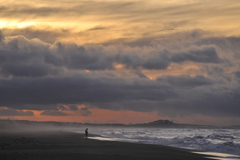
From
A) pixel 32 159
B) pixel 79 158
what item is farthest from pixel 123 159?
pixel 32 159

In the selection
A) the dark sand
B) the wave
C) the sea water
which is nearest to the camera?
the dark sand

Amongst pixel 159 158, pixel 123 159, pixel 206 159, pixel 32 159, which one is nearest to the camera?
pixel 32 159

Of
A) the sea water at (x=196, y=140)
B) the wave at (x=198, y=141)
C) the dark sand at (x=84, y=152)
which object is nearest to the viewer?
the dark sand at (x=84, y=152)

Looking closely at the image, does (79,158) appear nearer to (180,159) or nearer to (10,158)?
(10,158)

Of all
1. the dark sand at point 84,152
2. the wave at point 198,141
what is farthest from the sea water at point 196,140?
the dark sand at point 84,152

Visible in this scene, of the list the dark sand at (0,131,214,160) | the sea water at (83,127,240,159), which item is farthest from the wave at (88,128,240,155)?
the dark sand at (0,131,214,160)

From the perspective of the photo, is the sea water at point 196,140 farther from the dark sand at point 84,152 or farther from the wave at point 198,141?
the dark sand at point 84,152

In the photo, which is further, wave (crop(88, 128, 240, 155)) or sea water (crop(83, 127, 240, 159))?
wave (crop(88, 128, 240, 155))

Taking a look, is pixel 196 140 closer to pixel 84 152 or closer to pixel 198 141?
pixel 198 141

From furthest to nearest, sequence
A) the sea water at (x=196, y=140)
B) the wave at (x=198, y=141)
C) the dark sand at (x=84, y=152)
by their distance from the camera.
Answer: the wave at (x=198, y=141) < the sea water at (x=196, y=140) < the dark sand at (x=84, y=152)

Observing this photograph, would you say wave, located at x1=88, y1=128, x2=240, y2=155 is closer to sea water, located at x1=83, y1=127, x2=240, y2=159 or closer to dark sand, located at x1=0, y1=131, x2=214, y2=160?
sea water, located at x1=83, y1=127, x2=240, y2=159

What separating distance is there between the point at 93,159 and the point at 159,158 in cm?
589

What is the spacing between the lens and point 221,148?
4078cm

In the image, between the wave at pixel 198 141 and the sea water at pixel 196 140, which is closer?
the sea water at pixel 196 140
